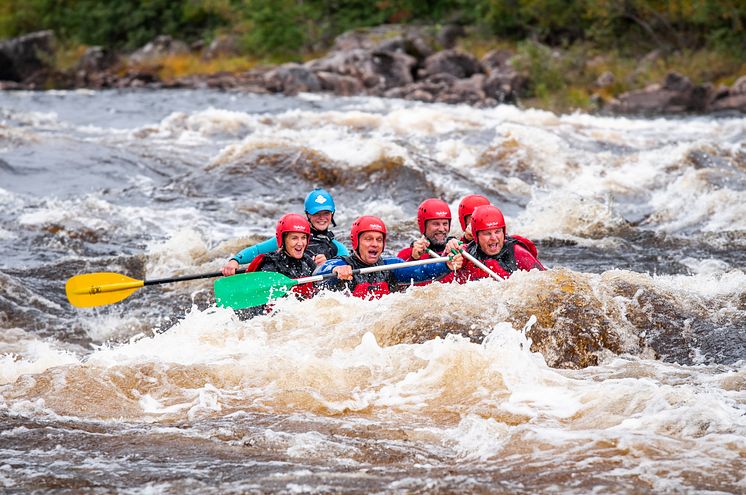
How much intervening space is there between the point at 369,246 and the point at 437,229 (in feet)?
3.16

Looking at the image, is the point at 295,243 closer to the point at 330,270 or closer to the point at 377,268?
the point at 330,270


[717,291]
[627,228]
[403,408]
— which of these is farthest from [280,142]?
[403,408]

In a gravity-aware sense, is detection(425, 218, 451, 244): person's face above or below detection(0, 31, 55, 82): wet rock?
below

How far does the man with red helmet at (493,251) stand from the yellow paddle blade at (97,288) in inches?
109

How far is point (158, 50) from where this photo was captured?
45.8m

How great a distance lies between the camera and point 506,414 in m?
5.44

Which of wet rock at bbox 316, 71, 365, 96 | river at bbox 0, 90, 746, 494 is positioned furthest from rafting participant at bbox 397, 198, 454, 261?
wet rock at bbox 316, 71, 365, 96

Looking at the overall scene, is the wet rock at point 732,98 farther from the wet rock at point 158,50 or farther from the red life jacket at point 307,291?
the wet rock at point 158,50

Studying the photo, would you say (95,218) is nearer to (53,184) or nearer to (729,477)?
(53,184)

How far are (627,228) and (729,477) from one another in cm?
793

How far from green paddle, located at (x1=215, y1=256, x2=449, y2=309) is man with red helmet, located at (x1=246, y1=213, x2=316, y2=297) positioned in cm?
22

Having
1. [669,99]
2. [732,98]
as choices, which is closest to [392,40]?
[669,99]

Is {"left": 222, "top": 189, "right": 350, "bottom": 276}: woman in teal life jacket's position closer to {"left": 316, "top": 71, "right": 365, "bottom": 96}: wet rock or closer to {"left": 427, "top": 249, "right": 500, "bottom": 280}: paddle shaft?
{"left": 427, "top": 249, "right": 500, "bottom": 280}: paddle shaft

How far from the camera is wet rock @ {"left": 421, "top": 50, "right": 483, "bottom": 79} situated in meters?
32.5
